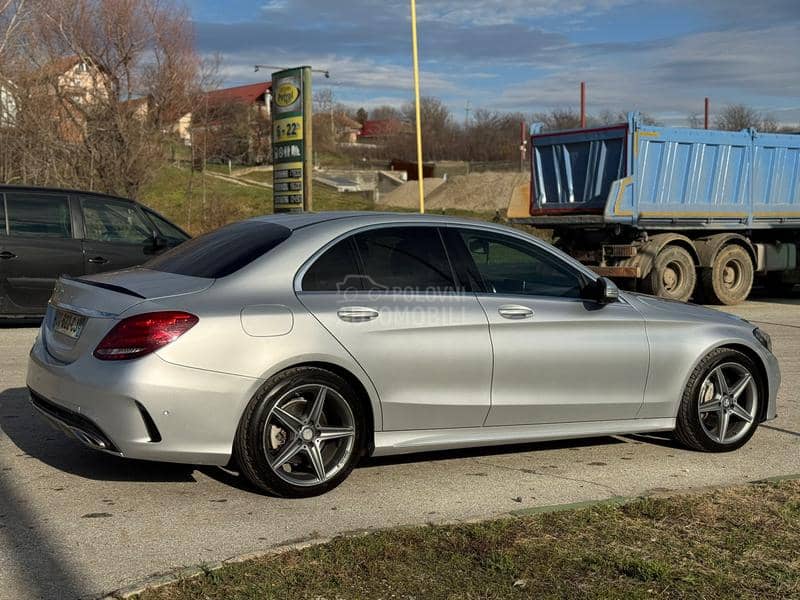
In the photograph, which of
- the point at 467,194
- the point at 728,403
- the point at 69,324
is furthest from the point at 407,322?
the point at 467,194

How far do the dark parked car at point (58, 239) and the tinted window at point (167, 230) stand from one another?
0.17 feet

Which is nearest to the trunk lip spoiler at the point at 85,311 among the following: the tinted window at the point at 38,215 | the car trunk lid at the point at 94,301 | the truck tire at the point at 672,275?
the car trunk lid at the point at 94,301

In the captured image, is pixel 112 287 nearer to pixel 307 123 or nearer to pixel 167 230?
pixel 167 230

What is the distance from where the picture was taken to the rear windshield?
17.4 ft

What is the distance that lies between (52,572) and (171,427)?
0.95 m

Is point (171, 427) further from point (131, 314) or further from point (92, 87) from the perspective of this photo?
point (92, 87)

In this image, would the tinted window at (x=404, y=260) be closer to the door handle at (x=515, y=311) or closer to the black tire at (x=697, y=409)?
the door handle at (x=515, y=311)

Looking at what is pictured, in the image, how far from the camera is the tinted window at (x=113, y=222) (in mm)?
11898

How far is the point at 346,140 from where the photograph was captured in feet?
334

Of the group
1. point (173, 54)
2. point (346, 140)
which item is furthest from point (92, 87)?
point (346, 140)

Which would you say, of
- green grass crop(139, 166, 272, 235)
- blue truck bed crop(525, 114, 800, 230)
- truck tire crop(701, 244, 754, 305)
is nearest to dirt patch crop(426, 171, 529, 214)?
green grass crop(139, 166, 272, 235)

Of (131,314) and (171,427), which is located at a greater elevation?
(131,314)

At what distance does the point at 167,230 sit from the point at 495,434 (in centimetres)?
790

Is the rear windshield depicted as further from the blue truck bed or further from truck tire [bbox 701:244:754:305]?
truck tire [bbox 701:244:754:305]
